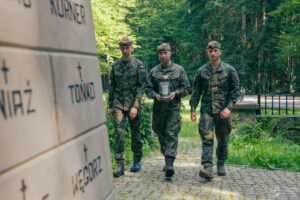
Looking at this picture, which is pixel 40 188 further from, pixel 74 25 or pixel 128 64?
pixel 128 64

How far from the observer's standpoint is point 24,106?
1503mm

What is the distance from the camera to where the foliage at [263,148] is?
625 centimetres

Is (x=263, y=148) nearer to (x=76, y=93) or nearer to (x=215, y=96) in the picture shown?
(x=215, y=96)

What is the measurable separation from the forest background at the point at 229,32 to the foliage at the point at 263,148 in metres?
10.4

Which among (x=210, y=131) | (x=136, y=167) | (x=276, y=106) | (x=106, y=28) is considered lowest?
(x=136, y=167)

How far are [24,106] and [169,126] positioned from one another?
161 inches

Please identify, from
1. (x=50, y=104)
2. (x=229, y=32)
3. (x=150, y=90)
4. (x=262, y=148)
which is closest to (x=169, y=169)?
(x=150, y=90)

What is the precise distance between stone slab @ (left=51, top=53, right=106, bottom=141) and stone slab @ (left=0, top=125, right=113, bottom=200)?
9cm

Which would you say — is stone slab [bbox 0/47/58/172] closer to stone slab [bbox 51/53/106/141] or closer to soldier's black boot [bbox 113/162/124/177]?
stone slab [bbox 51/53/106/141]

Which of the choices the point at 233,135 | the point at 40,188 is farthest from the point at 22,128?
the point at 233,135

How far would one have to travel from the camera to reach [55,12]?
72.5 inches

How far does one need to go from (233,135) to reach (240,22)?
21802 millimetres

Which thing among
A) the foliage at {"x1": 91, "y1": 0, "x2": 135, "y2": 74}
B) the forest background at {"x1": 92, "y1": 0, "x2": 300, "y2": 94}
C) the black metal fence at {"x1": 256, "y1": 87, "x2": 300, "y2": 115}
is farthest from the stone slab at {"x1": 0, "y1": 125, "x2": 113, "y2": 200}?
the foliage at {"x1": 91, "y1": 0, "x2": 135, "y2": 74}

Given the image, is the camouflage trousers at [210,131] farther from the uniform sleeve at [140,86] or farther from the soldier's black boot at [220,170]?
the uniform sleeve at [140,86]
